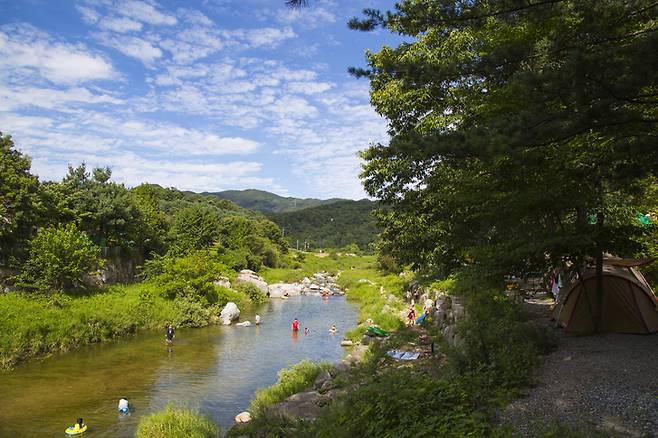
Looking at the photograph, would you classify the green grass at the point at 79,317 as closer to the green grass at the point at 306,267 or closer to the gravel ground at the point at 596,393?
the gravel ground at the point at 596,393

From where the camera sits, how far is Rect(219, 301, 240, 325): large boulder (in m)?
34.5

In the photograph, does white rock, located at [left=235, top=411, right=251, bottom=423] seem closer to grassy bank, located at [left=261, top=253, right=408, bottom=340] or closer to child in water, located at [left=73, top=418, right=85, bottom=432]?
child in water, located at [left=73, top=418, right=85, bottom=432]

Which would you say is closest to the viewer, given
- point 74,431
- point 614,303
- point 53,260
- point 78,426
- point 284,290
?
point 614,303

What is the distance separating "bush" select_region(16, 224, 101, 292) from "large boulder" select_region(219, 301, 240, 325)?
1060cm

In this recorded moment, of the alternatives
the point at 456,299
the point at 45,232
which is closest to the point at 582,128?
the point at 456,299

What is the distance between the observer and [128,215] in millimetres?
37688


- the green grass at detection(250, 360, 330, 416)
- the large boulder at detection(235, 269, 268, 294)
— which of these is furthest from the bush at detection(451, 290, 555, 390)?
the large boulder at detection(235, 269, 268, 294)

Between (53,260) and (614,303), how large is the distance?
2874 centimetres

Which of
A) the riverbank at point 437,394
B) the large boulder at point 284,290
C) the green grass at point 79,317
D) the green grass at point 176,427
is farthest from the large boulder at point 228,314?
the green grass at point 176,427

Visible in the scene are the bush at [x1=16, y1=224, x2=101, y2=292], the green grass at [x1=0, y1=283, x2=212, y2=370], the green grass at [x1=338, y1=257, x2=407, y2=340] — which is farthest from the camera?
the green grass at [x1=338, y1=257, x2=407, y2=340]

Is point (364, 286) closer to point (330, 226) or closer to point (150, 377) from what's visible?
point (150, 377)

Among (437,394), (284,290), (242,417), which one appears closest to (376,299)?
(284,290)

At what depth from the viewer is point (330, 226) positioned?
16862 cm

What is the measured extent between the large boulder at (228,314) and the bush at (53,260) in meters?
10.6
